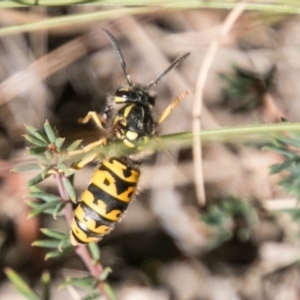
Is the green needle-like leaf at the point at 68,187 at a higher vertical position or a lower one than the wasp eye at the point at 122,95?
lower

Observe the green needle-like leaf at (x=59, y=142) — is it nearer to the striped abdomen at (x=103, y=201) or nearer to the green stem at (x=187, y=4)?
the striped abdomen at (x=103, y=201)

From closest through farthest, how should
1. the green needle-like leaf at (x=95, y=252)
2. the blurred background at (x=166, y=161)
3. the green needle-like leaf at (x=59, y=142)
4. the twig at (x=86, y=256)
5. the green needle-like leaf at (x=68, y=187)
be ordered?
the green needle-like leaf at (x=59, y=142) → the green needle-like leaf at (x=68, y=187) → the twig at (x=86, y=256) → the green needle-like leaf at (x=95, y=252) → the blurred background at (x=166, y=161)

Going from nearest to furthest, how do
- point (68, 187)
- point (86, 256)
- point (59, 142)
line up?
point (59, 142) < point (68, 187) < point (86, 256)

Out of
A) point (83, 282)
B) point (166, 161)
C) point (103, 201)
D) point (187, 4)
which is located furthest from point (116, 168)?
point (166, 161)

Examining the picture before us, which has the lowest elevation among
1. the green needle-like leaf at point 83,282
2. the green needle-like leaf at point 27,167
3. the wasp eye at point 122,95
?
the green needle-like leaf at point 83,282

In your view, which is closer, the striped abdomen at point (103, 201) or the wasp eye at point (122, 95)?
the striped abdomen at point (103, 201)

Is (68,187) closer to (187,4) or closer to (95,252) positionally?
(95,252)

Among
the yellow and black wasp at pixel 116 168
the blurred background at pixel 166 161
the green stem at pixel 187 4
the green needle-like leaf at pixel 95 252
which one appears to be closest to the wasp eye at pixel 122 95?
the yellow and black wasp at pixel 116 168

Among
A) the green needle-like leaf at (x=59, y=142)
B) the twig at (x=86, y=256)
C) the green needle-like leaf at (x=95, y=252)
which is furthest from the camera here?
the green needle-like leaf at (x=95, y=252)
